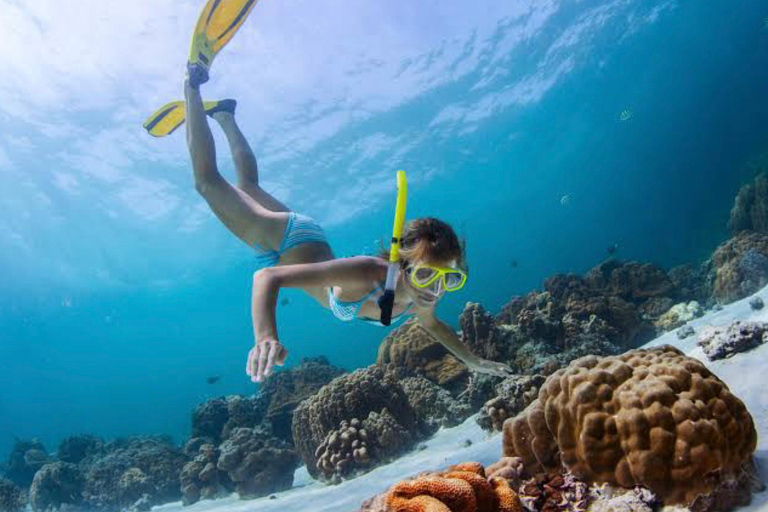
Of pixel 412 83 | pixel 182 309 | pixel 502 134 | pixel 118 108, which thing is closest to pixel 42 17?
pixel 118 108

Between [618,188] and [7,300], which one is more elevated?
[618,188]

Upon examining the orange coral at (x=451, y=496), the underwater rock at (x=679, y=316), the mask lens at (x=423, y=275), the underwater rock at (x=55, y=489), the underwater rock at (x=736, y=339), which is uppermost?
the underwater rock at (x=55, y=489)

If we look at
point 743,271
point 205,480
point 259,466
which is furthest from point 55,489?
point 743,271

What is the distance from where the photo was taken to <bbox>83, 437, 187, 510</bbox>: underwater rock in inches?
475

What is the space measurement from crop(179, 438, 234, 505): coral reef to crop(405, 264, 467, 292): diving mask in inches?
366

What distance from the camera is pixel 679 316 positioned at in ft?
35.5

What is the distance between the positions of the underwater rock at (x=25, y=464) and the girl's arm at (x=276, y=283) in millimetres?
20460

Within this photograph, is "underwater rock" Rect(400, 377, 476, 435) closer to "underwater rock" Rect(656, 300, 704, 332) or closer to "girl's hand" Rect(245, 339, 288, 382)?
"underwater rock" Rect(656, 300, 704, 332)

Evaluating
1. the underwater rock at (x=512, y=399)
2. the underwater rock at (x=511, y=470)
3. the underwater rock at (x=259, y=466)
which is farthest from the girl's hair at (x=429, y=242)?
the underwater rock at (x=259, y=466)

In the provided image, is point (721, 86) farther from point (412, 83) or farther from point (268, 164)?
point (268, 164)

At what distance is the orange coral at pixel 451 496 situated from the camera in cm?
215

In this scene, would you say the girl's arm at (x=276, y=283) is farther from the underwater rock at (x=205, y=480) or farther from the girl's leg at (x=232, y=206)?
the underwater rock at (x=205, y=480)

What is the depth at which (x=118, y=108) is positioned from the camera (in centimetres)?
2497

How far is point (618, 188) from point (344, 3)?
393 ft
